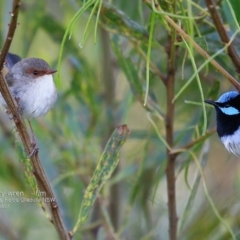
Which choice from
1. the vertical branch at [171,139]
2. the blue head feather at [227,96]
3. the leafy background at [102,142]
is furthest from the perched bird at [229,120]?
the leafy background at [102,142]

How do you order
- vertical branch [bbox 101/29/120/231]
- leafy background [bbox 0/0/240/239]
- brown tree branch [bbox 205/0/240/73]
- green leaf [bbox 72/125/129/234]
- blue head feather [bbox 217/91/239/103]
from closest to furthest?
brown tree branch [bbox 205/0/240/73] → green leaf [bbox 72/125/129/234] → blue head feather [bbox 217/91/239/103] → leafy background [bbox 0/0/240/239] → vertical branch [bbox 101/29/120/231]

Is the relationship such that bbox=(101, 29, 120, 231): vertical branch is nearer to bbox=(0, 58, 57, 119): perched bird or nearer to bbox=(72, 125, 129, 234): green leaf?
bbox=(0, 58, 57, 119): perched bird

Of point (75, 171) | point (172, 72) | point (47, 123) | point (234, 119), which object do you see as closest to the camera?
point (172, 72)

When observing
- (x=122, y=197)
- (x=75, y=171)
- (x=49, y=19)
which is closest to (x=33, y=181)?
(x=75, y=171)

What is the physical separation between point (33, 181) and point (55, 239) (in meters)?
1.75

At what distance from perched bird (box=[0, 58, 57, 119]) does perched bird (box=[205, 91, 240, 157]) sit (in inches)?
22.5

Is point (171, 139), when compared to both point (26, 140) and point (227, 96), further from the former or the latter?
point (26, 140)

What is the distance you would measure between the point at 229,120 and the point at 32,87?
2.27 ft

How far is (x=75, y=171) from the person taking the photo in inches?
104

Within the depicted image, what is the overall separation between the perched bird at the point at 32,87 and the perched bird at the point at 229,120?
1.88 ft

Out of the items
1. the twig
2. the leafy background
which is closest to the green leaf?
the twig

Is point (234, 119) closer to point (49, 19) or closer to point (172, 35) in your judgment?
point (172, 35)

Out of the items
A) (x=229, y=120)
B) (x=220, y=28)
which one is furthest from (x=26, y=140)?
(x=229, y=120)

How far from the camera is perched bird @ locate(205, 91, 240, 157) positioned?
195 cm
